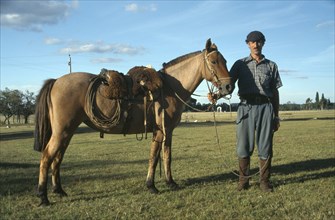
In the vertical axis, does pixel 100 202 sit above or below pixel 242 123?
below

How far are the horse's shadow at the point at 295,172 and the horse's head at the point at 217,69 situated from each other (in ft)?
7.24

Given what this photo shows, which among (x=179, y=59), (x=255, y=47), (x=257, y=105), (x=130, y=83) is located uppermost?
(x=255, y=47)

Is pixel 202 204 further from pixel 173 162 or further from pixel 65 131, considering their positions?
pixel 173 162

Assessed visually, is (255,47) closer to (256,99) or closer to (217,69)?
(217,69)

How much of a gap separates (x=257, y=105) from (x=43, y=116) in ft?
13.0

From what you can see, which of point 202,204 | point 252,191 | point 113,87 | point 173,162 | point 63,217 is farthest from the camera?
point 173,162

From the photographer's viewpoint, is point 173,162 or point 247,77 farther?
point 173,162

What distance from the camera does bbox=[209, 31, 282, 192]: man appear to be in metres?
7.07

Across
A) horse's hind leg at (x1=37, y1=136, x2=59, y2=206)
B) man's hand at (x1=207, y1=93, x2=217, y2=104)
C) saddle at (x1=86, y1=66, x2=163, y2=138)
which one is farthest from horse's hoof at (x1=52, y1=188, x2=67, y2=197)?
man's hand at (x1=207, y1=93, x2=217, y2=104)

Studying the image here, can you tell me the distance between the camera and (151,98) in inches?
271

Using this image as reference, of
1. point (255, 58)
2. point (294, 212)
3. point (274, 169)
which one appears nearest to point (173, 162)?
point (274, 169)

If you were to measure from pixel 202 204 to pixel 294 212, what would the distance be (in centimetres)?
A: 141

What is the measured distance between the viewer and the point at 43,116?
255 inches

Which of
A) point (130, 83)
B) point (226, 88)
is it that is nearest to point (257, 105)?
point (226, 88)
